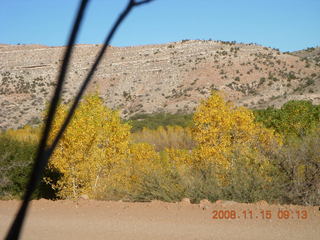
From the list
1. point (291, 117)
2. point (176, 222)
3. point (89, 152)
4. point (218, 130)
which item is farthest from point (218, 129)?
point (291, 117)

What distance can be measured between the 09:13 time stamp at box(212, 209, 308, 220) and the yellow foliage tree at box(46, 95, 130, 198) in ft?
16.1

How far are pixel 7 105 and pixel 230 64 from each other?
29.0m

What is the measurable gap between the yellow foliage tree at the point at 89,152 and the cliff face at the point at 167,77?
4026cm

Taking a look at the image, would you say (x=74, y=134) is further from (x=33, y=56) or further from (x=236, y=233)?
(x=33, y=56)

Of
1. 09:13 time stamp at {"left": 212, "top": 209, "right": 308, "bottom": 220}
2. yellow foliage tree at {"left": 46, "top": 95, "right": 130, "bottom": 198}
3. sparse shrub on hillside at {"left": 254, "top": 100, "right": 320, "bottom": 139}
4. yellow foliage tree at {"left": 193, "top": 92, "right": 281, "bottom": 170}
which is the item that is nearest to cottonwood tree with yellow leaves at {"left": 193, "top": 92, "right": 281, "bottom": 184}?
yellow foliage tree at {"left": 193, "top": 92, "right": 281, "bottom": 170}

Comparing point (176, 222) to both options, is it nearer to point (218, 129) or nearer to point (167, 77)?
point (218, 129)

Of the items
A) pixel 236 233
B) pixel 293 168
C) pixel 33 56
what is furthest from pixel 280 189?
pixel 33 56

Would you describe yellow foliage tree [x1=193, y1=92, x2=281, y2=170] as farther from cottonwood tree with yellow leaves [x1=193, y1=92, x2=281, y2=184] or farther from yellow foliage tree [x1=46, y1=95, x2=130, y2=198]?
yellow foliage tree [x1=46, y1=95, x2=130, y2=198]

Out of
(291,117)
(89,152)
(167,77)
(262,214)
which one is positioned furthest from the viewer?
(167,77)

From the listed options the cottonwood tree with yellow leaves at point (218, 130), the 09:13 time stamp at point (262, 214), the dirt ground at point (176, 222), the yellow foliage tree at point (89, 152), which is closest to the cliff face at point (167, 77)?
the cottonwood tree with yellow leaves at point (218, 130)

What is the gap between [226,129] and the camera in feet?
55.9

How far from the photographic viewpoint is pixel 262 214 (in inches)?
394

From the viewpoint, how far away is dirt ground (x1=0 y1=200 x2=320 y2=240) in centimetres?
906

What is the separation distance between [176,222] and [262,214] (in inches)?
65.8
